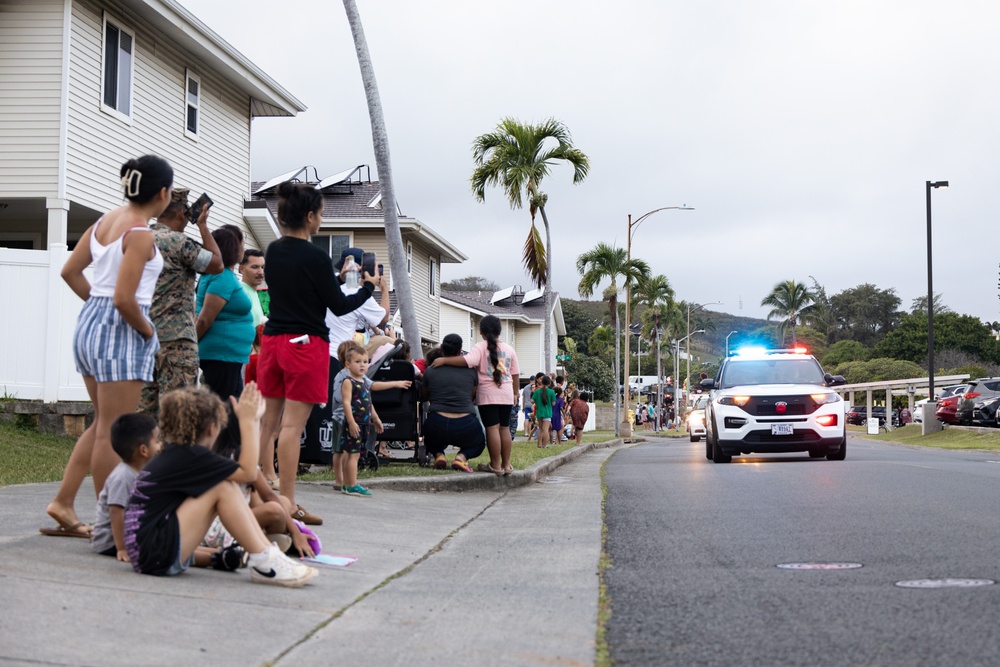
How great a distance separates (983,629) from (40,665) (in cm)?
348

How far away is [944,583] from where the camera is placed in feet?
18.3

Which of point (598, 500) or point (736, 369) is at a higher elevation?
point (736, 369)

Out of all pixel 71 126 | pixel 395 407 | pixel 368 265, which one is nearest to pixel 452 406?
pixel 395 407

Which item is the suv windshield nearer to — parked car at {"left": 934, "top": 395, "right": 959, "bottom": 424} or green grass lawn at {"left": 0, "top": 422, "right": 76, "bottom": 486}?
green grass lawn at {"left": 0, "top": 422, "right": 76, "bottom": 486}

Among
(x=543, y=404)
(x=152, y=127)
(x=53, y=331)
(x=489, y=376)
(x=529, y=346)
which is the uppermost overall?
(x=152, y=127)

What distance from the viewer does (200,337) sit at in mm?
7414

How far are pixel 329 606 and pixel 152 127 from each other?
53.5 feet

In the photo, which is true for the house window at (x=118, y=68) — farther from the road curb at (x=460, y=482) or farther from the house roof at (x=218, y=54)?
the road curb at (x=460, y=482)

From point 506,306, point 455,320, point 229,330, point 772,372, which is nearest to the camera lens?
point 229,330

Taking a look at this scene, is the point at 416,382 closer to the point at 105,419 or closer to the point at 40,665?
the point at 105,419

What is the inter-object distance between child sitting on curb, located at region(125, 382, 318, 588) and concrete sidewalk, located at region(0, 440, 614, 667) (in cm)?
10

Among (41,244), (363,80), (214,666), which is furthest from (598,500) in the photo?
(41,244)

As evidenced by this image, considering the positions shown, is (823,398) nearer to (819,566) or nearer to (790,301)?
(819,566)

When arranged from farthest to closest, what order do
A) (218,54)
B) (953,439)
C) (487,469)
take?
1. (953,439)
2. (218,54)
3. (487,469)
